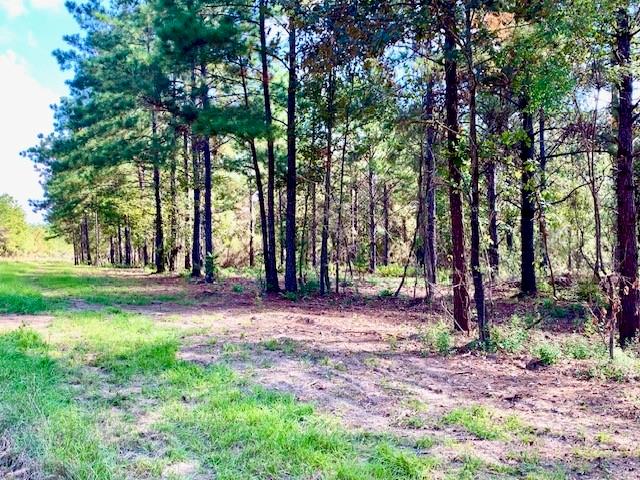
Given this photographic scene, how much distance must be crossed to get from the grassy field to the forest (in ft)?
0.08

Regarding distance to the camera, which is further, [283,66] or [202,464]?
[283,66]

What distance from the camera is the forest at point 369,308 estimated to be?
127 inches

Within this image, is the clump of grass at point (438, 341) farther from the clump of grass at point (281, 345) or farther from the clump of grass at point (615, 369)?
the clump of grass at point (281, 345)

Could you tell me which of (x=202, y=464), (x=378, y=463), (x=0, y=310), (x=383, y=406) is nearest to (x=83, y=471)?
(x=202, y=464)

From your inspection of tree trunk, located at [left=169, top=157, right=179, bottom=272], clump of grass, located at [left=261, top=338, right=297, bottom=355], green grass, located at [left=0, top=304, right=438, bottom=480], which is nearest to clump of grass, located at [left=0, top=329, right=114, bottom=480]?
green grass, located at [left=0, top=304, right=438, bottom=480]

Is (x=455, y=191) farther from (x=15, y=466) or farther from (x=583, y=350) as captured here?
(x=15, y=466)

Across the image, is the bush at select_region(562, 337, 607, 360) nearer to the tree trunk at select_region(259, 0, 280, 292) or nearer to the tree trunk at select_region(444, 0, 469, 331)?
the tree trunk at select_region(444, 0, 469, 331)

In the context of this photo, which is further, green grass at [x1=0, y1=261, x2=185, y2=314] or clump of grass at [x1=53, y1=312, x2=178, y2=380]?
green grass at [x1=0, y1=261, x2=185, y2=314]

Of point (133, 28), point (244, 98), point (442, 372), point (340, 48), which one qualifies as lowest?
point (442, 372)

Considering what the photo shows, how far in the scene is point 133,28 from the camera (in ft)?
55.0

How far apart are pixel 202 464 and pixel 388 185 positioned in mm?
24129

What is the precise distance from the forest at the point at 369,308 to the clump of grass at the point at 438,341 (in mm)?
61

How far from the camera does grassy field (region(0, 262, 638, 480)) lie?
288cm

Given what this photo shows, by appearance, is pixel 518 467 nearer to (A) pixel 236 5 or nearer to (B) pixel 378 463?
(B) pixel 378 463
